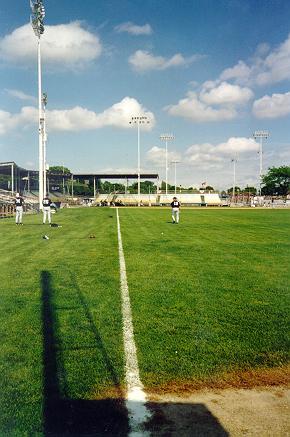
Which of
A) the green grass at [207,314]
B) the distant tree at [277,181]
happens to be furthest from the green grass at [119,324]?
the distant tree at [277,181]

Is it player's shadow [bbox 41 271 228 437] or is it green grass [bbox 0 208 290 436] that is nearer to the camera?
player's shadow [bbox 41 271 228 437]

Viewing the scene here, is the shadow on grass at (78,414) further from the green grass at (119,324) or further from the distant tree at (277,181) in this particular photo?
the distant tree at (277,181)

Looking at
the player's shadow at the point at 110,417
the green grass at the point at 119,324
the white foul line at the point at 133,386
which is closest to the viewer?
the player's shadow at the point at 110,417

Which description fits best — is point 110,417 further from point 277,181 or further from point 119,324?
point 277,181

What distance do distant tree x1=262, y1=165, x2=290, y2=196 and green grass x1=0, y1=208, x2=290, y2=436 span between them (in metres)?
129

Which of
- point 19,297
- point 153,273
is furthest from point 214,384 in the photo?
point 153,273

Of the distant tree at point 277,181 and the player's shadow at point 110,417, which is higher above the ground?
the distant tree at point 277,181

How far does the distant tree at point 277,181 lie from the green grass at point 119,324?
129m

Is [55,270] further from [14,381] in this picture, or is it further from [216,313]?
[14,381]

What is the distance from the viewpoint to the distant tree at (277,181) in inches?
5202

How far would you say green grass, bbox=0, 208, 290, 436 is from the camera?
4.20 m

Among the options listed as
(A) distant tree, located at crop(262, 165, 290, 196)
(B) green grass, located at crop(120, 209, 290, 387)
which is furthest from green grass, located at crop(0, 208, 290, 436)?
(A) distant tree, located at crop(262, 165, 290, 196)

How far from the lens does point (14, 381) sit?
4160mm

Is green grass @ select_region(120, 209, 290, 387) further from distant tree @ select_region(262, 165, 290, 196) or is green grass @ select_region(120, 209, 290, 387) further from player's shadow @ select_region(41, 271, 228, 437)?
distant tree @ select_region(262, 165, 290, 196)
